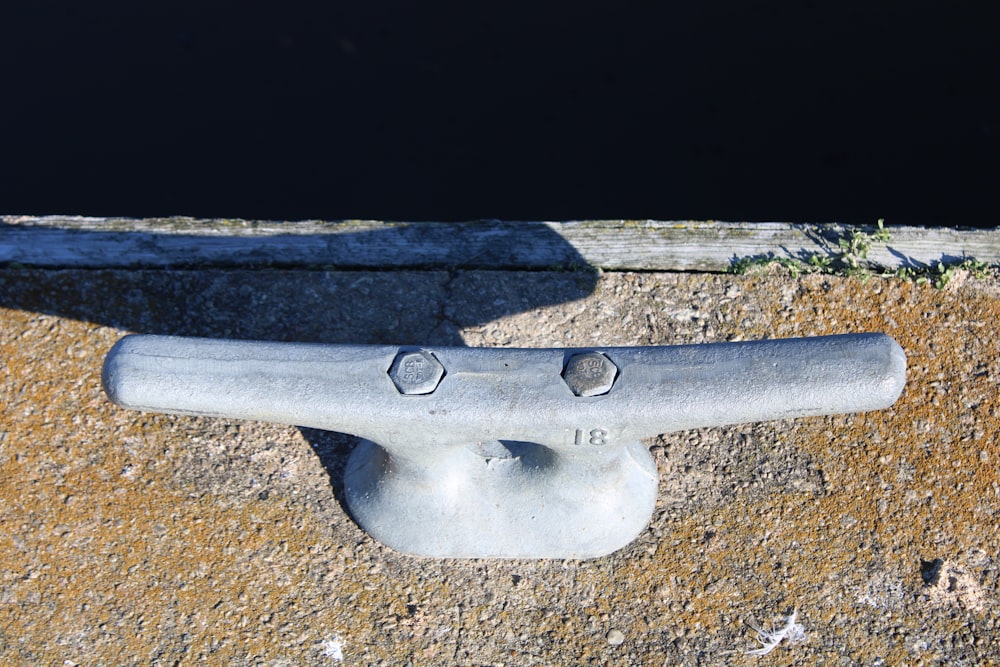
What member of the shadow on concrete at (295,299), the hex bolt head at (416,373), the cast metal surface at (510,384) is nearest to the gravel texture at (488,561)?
the shadow on concrete at (295,299)

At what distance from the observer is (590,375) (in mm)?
1452

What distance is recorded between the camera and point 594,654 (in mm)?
2025

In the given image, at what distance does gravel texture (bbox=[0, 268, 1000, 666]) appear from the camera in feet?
6.68

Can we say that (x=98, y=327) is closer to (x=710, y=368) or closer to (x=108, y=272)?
(x=108, y=272)

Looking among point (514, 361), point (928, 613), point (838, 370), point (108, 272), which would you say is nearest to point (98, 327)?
point (108, 272)

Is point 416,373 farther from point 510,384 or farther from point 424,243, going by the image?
point 424,243

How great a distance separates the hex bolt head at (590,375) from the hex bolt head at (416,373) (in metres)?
0.23

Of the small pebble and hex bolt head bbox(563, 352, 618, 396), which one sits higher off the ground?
hex bolt head bbox(563, 352, 618, 396)

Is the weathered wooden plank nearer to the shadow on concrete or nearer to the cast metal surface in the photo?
the shadow on concrete

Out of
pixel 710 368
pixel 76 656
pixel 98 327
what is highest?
pixel 710 368

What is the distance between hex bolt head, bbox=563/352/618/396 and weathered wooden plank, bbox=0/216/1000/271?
91 cm

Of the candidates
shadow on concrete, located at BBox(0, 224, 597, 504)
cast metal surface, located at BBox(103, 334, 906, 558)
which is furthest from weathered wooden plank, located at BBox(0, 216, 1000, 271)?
cast metal surface, located at BBox(103, 334, 906, 558)

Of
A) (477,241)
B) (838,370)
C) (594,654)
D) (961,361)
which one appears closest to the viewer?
(838,370)

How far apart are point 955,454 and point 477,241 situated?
1360 millimetres
